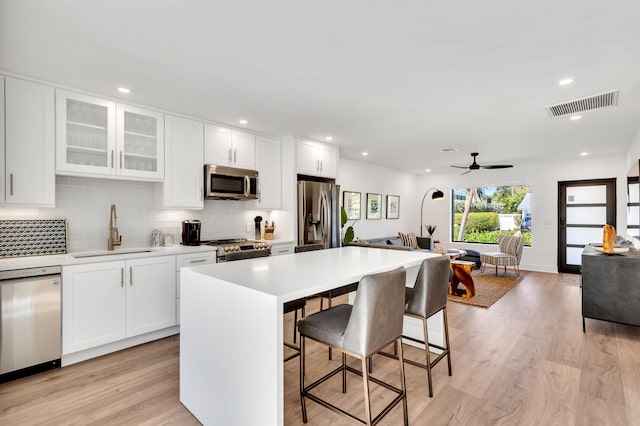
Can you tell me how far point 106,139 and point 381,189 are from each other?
570 cm

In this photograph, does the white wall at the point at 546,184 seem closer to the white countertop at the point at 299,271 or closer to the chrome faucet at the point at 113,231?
the white countertop at the point at 299,271

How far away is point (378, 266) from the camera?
7.20ft

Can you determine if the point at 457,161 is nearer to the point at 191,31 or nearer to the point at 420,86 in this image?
the point at 420,86

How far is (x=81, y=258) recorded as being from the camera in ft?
9.35

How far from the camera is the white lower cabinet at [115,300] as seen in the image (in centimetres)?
272

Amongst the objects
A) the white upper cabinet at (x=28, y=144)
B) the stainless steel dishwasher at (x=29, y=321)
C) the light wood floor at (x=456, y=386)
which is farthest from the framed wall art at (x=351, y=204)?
the stainless steel dishwasher at (x=29, y=321)

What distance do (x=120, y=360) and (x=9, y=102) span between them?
93.1 inches

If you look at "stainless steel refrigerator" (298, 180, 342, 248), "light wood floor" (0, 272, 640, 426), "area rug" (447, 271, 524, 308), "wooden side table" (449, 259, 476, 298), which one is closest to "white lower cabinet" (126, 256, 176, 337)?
"light wood floor" (0, 272, 640, 426)

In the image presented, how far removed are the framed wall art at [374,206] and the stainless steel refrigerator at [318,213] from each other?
2049 millimetres

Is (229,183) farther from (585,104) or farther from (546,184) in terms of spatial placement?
(546,184)

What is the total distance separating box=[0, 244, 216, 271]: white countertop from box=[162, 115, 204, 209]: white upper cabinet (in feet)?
1.85

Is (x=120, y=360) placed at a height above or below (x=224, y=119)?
below

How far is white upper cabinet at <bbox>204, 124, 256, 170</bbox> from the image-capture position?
3.98 m

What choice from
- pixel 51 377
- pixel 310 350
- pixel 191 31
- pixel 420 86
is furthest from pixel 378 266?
pixel 51 377
